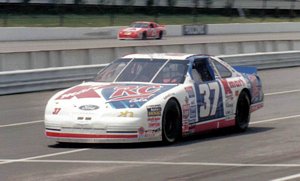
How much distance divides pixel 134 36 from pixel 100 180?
4382 centimetres

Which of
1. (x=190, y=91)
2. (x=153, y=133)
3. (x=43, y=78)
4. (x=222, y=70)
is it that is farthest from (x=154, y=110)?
(x=43, y=78)

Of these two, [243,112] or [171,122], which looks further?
[243,112]

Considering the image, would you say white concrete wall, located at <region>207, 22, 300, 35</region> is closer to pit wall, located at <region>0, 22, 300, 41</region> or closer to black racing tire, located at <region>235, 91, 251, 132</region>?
pit wall, located at <region>0, 22, 300, 41</region>

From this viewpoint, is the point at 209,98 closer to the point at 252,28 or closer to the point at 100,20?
the point at 100,20

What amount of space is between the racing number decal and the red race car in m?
39.3

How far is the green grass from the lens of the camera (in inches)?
1972

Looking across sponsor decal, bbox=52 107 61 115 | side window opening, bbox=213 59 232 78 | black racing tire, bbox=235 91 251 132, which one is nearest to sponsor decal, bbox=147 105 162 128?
sponsor decal, bbox=52 107 61 115

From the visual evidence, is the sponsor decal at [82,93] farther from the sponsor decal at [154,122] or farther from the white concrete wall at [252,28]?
the white concrete wall at [252,28]

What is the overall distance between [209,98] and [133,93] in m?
1.71

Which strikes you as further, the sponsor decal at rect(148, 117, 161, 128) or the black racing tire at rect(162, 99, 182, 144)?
the black racing tire at rect(162, 99, 182, 144)

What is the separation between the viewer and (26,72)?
2128 centimetres

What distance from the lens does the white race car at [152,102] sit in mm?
11000

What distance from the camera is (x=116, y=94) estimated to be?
37.1 ft

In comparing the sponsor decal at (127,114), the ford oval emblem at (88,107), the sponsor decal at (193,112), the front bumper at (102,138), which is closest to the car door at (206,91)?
the sponsor decal at (193,112)
